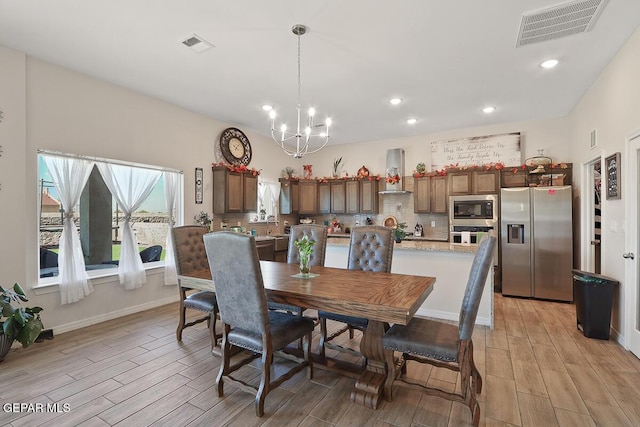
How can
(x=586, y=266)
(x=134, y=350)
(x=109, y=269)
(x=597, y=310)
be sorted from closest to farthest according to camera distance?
1. (x=134, y=350)
2. (x=597, y=310)
3. (x=109, y=269)
4. (x=586, y=266)

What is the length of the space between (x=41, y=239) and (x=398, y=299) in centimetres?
382

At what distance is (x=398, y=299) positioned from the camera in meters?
1.98

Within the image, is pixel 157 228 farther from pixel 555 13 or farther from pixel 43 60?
pixel 555 13

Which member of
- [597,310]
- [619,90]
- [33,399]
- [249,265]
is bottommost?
[33,399]

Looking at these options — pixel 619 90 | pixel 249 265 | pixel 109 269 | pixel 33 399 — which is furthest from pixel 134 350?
pixel 619 90

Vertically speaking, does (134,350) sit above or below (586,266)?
below

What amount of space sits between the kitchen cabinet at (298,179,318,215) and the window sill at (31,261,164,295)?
3229 millimetres

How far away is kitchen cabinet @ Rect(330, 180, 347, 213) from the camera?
6.74m

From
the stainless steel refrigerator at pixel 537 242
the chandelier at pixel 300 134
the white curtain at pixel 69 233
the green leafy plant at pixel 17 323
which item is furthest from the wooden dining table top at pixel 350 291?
the stainless steel refrigerator at pixel 537 242

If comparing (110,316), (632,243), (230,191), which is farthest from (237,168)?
(632,243)

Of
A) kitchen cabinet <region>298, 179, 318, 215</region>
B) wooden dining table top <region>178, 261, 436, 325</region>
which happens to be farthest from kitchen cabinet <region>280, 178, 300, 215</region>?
wooden dining table top <region>178, 261, 436, 325</region>

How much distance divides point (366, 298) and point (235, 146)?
4.43m

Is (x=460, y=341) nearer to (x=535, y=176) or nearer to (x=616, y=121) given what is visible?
(x=616, y=121)

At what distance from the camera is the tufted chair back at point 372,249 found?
10.3 ft
